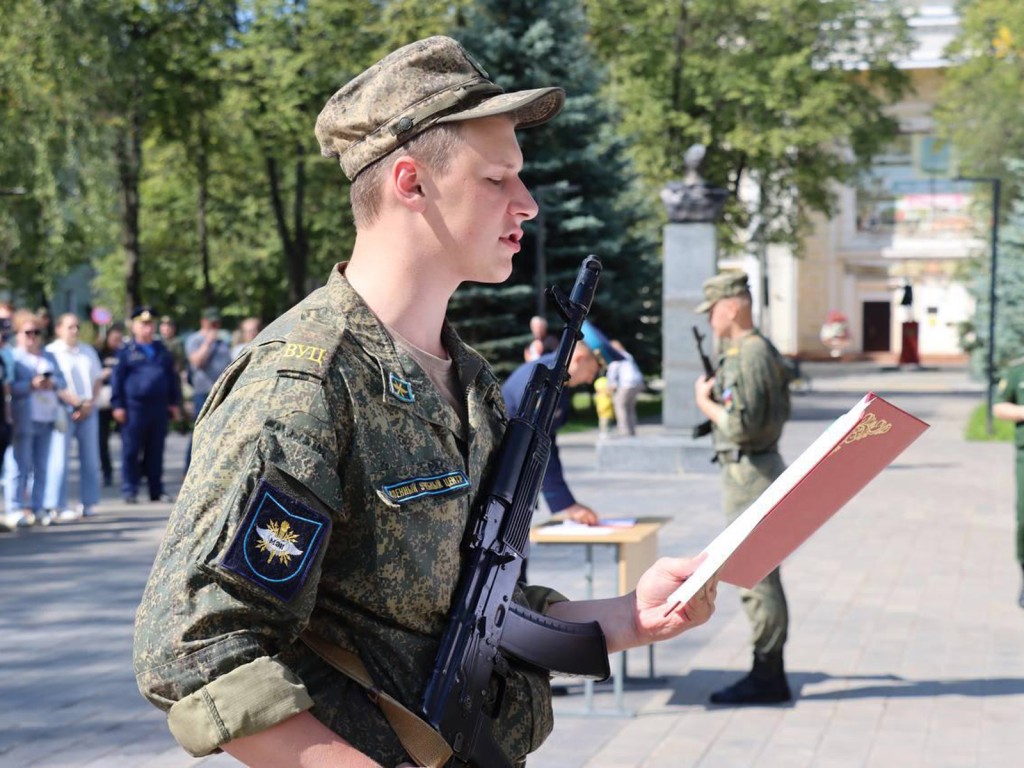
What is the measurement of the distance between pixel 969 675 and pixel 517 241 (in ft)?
20.9

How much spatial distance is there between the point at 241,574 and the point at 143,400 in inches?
554

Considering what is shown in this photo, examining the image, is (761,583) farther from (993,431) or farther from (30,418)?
(993,431)

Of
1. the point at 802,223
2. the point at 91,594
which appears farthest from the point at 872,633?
the point at 802,223

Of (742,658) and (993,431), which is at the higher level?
(742,658)

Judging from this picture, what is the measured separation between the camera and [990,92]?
4212cm

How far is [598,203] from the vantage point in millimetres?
30484

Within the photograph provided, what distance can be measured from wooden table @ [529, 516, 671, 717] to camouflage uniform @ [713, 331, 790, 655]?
0.46 meters

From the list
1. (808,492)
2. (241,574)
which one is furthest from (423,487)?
(808,492)

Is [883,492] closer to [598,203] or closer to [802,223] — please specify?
[598,203]

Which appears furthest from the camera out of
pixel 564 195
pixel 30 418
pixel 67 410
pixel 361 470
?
pixel 564 195

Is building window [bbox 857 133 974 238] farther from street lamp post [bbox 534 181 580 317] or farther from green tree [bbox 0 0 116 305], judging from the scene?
green tree [bbox 0 0 116 305]

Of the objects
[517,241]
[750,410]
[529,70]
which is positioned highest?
[529,70]

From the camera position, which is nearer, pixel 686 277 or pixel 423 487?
pixel 423 487

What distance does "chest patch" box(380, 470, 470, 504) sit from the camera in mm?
1931
